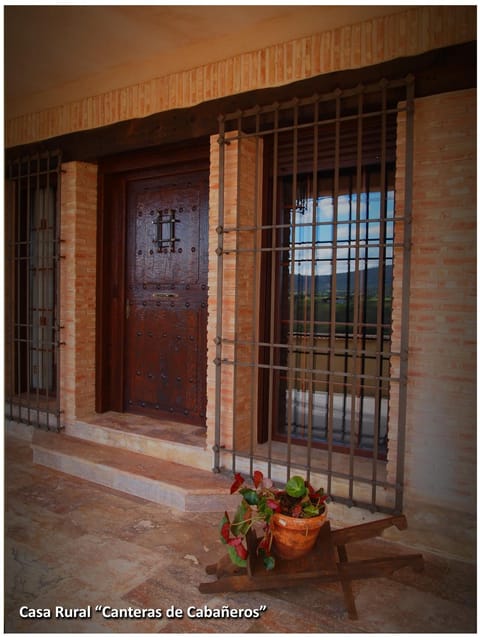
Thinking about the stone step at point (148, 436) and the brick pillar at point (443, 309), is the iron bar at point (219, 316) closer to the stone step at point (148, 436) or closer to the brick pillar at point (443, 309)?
the stone step at point (148, 436)

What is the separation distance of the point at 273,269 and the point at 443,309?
128 cm

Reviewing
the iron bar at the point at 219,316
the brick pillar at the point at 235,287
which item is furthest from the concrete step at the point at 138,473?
the brick pillar at the point at 235,287

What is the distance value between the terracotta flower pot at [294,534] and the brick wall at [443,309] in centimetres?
95

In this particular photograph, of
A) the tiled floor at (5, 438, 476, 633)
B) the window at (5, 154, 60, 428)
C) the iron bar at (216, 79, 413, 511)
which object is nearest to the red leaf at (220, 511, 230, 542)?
the tiled floor at (5, 438, 476, 633)

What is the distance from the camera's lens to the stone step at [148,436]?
439cm

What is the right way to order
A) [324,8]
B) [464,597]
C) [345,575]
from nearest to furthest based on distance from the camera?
[345,575] → [464,597] → [324,8]

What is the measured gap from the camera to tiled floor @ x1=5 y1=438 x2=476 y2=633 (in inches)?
103

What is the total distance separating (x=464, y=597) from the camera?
9.39 ft

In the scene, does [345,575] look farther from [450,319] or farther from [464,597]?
[450,319]

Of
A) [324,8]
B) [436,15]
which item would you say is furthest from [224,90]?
[436,15]

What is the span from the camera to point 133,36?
426 cm

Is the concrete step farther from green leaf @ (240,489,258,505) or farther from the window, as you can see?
green leaf @ (240,489,258,505)

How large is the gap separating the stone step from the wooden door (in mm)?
219

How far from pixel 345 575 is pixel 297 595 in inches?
13.6
